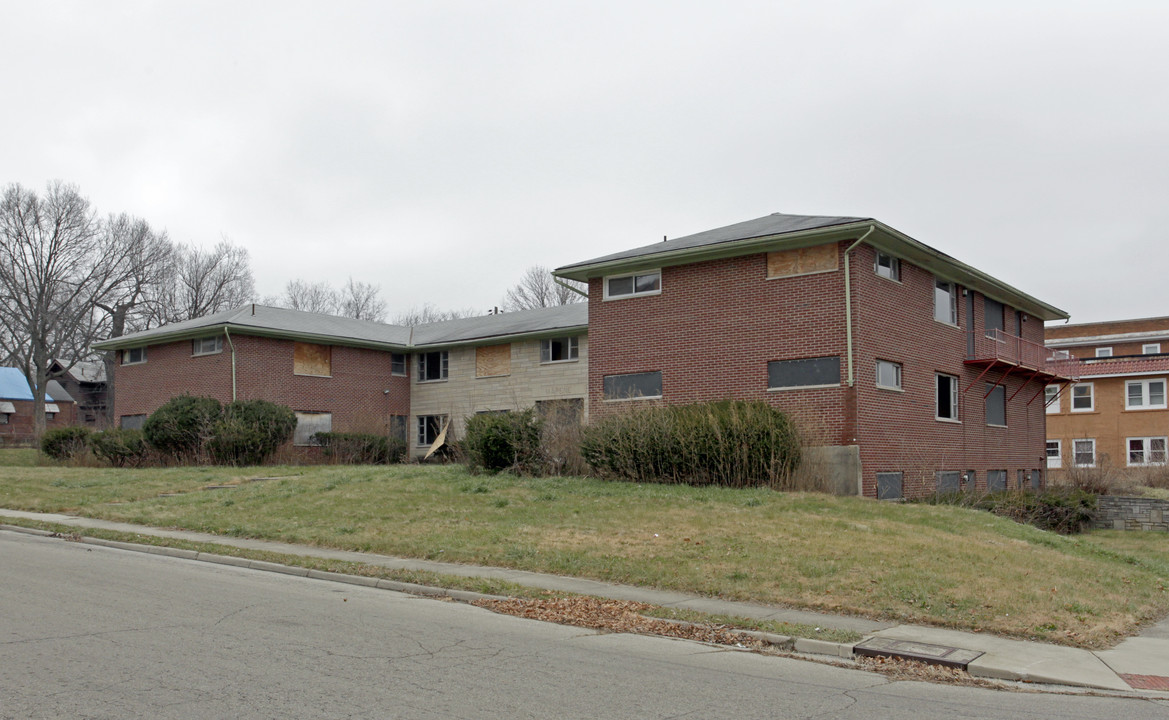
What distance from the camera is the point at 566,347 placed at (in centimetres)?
3481

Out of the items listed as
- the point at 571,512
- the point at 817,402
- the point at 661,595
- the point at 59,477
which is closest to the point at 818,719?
the point at 661,595

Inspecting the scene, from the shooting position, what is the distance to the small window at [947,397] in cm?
2680

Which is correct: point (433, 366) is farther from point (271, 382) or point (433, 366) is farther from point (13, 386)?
point (13, 386)

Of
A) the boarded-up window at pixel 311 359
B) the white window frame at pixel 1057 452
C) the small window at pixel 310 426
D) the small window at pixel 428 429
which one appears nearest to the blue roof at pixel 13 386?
the boarded-up window at pixel 311 359

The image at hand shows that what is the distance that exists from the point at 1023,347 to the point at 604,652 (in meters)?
26.9

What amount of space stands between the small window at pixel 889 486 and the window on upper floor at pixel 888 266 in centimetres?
497

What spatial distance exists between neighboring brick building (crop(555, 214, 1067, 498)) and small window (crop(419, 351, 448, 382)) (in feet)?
41.7

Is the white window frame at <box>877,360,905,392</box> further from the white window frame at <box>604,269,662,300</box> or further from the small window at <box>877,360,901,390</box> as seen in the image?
the white window frame at <box>604,269,662,300</box>

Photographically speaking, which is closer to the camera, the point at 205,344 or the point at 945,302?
the point at 945,302

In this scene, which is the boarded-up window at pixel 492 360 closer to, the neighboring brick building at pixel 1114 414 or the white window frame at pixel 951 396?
the white window frame at pixel 951 396

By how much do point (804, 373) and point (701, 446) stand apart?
13.6 feet

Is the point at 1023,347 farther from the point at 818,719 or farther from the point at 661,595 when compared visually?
the point at 818,719

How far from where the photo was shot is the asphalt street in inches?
246

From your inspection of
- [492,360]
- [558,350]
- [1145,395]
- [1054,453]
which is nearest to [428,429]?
[492,360]
